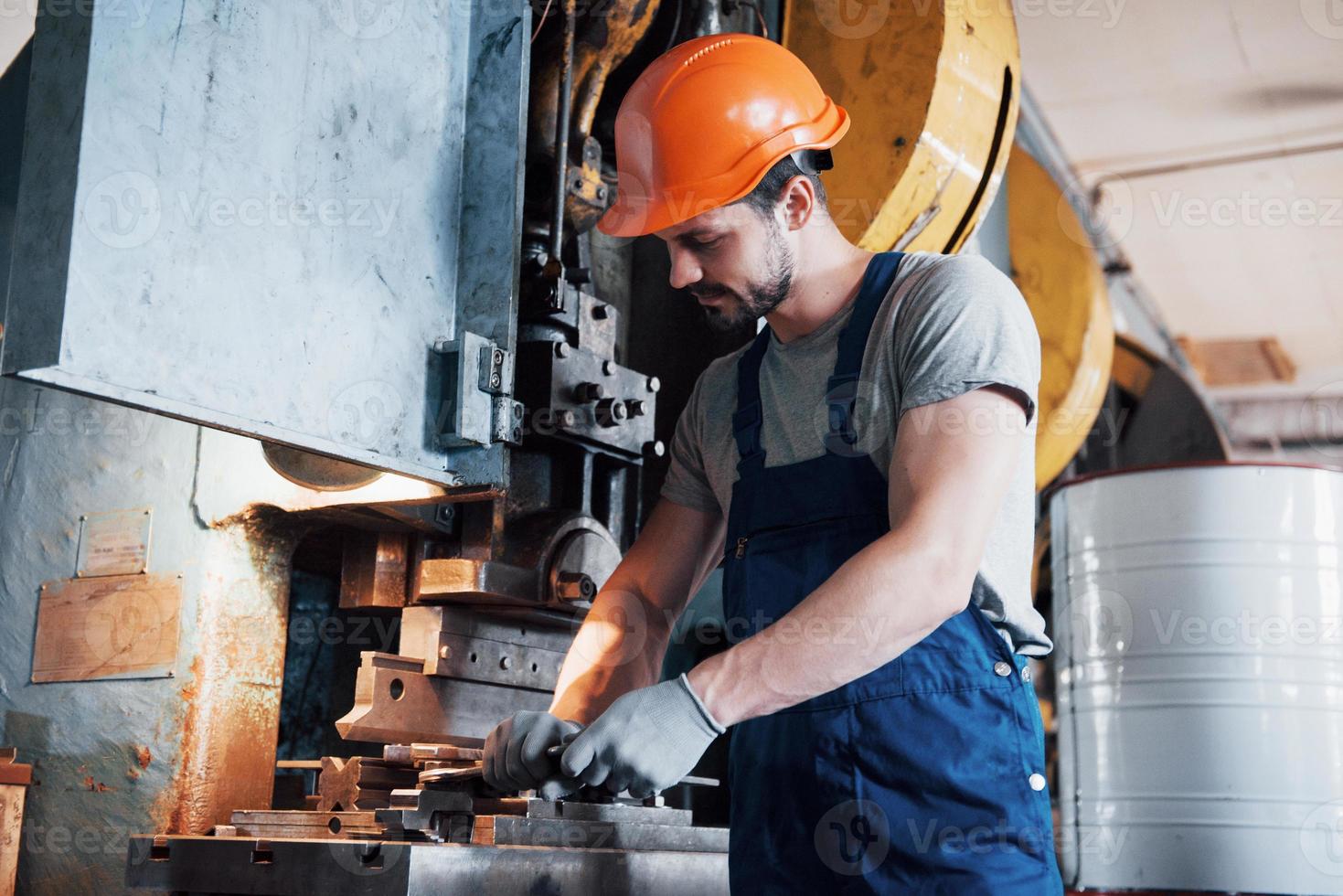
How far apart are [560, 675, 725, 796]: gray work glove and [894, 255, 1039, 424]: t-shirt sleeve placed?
1.28 ft

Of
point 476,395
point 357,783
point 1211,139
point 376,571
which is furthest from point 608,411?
point 1211,139

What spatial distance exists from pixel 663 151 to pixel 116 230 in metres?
0.65

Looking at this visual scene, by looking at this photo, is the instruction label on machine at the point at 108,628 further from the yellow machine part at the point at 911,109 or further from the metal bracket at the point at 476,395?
the yellow machine part at the point at 911,109

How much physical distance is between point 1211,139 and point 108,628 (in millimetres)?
4971

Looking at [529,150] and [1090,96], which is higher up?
[1090,96]

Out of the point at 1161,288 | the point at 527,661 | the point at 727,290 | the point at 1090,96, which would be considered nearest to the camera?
the point at 727,290

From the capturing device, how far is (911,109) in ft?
7.18

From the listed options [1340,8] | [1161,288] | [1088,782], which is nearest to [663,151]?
[1088,782]

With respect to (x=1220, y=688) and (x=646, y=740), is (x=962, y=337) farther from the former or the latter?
(x=1220, y=688)

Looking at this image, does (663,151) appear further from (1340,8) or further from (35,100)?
(1340,8)

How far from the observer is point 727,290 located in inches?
62.2

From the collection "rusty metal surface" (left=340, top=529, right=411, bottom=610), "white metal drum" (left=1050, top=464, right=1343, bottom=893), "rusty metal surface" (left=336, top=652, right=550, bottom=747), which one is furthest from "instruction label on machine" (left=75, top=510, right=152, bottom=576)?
"white metal drum" (left=1050, top=464, right=1343, bottom=893)

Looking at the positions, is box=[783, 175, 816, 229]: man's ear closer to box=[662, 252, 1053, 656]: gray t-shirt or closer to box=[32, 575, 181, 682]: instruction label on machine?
box=[662, 252, 1053, 656]: gray t-shirt

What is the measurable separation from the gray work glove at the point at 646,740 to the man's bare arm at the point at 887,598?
0.02 meters
